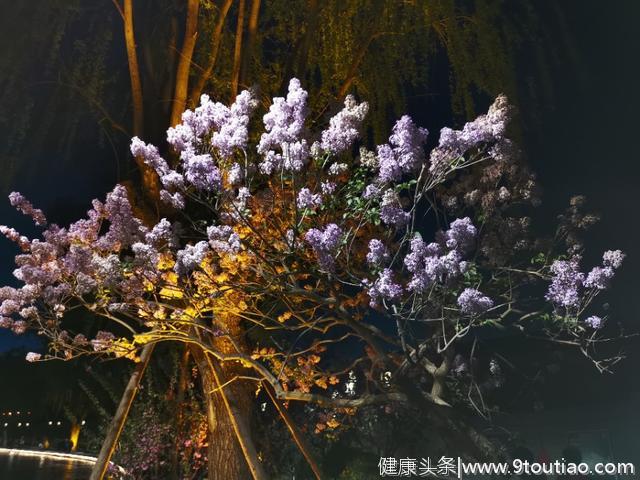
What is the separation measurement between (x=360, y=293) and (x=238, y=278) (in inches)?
45.2

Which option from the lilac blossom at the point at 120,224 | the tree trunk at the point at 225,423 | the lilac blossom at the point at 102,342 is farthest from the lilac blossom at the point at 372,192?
the lilac blossom at the point at 102,342

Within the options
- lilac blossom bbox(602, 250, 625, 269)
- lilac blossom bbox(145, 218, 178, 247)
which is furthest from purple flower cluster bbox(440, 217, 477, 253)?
lilac blossom bbox(145, 218, 178, 247)

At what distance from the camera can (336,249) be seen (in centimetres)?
416

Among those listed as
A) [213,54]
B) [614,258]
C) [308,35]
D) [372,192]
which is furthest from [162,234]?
[614,258]

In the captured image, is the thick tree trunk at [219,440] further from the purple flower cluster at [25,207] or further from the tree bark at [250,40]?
the tree bark at [250,40]

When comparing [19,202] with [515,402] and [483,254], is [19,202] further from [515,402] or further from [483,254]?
[515,402]

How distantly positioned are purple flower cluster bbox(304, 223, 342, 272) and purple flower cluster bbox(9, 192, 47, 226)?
10.1 feet

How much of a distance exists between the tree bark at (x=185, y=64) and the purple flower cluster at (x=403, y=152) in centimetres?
289

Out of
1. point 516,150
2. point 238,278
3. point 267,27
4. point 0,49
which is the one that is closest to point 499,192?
point 516,150

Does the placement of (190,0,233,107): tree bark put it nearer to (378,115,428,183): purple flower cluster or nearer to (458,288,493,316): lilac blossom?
(378,115,428,183): purple flower cluster

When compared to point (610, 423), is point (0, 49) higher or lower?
higher

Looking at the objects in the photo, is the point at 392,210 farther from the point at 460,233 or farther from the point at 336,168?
the point at 336,168

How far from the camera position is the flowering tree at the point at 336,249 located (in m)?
4.18

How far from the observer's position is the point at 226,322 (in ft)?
19.9
